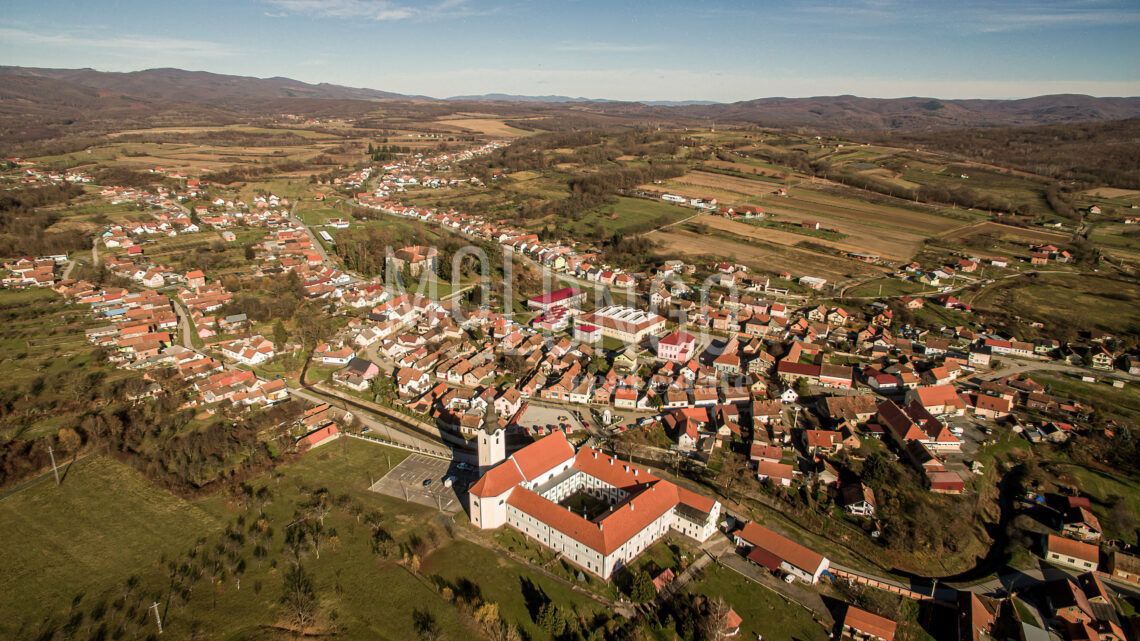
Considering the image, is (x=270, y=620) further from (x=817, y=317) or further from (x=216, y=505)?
(x=817, y=317)

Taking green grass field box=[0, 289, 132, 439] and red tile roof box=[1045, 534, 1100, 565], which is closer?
red tile roof box=[1045, 534, 1100, 565]

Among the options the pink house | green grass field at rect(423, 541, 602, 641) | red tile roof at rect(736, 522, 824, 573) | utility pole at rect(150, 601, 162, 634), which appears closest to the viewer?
utility pole at rect(150, 601, 162, 634)

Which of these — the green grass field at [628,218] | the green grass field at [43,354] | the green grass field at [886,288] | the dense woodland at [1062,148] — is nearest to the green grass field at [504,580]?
the green grass field at [43,354]

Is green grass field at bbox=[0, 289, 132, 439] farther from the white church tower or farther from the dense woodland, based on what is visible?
the dense woodland

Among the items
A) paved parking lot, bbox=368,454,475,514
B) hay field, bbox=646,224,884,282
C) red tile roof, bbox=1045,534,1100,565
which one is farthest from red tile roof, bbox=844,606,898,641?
hay field, bbox=646,224,884,282

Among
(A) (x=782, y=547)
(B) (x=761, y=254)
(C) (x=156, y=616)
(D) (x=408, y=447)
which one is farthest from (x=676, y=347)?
(C) (x=156, y=616)

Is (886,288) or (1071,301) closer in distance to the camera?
(1071,301)

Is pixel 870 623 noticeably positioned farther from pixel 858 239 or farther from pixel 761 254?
pixel 858 239
